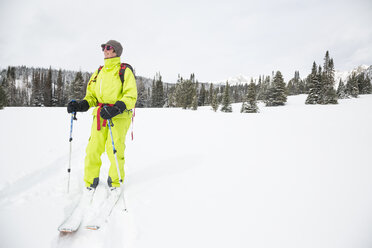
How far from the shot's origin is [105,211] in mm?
2406

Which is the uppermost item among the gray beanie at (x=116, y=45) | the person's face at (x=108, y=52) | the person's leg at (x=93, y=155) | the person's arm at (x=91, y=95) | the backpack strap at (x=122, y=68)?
the gray beanie at (x=116, y=45)

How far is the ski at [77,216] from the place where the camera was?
2.00m

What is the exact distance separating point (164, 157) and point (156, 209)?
2.30m

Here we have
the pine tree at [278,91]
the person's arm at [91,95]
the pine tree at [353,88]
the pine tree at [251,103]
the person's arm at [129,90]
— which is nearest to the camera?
the person's arm at [129,90]

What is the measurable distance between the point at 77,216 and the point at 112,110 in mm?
1525

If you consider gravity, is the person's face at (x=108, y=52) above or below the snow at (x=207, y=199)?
above

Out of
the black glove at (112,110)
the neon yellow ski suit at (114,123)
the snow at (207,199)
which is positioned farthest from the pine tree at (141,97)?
the black glove at (112,110)

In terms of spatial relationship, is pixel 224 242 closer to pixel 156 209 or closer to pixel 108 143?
pixel 156 209

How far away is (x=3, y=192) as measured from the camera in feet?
8.82

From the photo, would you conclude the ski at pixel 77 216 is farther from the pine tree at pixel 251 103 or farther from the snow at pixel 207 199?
the pine tree at pixel 251 103

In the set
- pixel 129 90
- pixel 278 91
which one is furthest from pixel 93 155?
pixel 278 91

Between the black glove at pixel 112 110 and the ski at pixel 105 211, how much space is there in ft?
4.21

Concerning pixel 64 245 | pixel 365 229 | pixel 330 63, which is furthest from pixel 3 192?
pixel 330 63

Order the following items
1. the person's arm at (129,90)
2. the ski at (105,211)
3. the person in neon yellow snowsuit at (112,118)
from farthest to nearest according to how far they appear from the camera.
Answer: the person in neon yellow snowsuit at (112,118) → the person's arm at (129,90) → the ski at (105,211)
